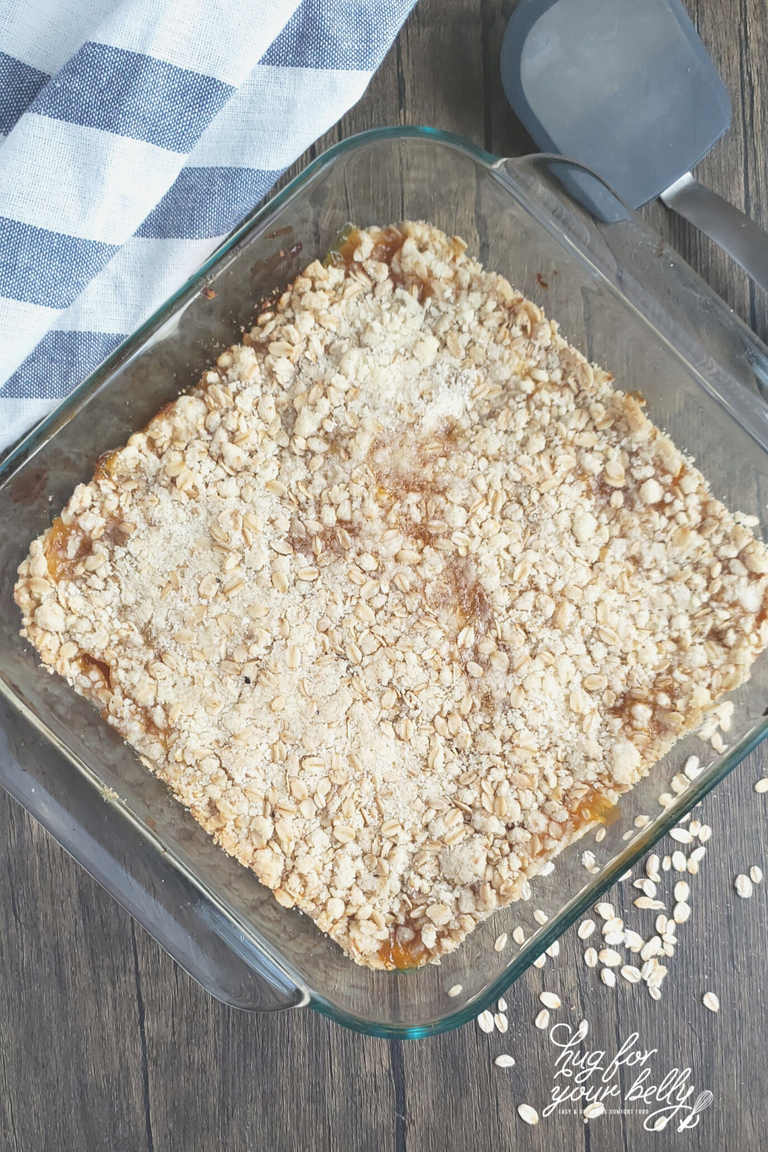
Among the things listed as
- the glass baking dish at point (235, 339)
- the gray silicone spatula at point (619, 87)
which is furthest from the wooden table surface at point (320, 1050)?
the gray silicone spatula at point (619, 87)

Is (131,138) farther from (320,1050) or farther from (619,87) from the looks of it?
(320,1050)

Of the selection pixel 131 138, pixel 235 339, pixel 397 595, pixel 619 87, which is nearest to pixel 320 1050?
pixel 397 595

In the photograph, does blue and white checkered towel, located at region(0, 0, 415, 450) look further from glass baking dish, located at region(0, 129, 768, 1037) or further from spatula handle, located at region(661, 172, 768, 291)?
spatula handle, located at region(661, 172, 768, 291)

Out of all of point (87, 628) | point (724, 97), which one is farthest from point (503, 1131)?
point (724, 97)

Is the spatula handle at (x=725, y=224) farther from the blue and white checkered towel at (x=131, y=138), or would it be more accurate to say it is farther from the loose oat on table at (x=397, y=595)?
the blue and white checkered towel at (x=131, y=138)

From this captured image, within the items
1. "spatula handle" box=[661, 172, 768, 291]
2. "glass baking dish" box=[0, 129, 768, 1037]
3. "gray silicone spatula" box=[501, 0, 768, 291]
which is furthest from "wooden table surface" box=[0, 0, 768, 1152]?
"gray silicone spatula" box=[501, 0, 768, 291]

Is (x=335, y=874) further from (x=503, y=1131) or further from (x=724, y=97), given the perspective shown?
(x=724, y=97)
